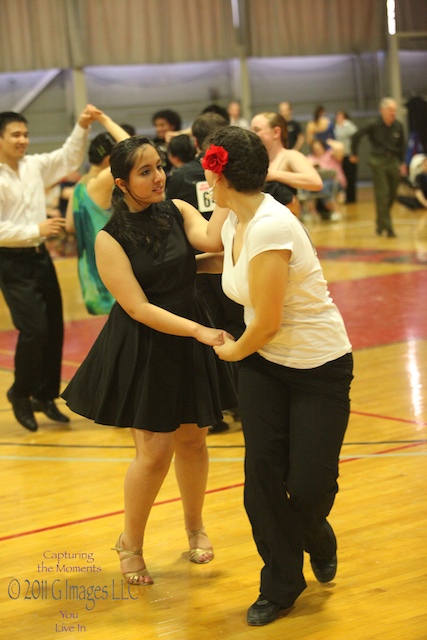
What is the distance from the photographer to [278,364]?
3.06 metres

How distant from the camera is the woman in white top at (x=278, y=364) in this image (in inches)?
114

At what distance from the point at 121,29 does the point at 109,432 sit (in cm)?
1632

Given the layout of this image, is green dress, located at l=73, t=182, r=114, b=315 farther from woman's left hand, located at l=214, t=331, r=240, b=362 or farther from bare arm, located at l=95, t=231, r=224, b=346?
woman's left hand, located at l=214, t=331, r=240, b=362

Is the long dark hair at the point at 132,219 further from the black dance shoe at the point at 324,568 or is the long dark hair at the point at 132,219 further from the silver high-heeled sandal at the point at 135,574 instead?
the black dance shoe at the point at 324,568

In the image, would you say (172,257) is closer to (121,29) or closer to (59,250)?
(59,250)

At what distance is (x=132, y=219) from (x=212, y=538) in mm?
1349

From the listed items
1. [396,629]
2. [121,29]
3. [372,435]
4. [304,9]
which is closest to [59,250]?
[121,29]

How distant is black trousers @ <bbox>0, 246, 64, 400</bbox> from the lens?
5.74 metres

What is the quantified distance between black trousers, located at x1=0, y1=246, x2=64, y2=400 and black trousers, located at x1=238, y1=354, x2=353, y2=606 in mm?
2855

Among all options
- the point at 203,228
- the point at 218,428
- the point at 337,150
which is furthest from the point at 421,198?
the point at 203,228

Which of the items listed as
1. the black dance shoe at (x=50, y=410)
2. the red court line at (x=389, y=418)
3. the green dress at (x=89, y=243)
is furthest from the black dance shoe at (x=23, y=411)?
the red court line at (x=389, y=418)

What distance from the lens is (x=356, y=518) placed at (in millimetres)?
4020

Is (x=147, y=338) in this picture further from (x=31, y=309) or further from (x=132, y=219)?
(x=31, y=309)

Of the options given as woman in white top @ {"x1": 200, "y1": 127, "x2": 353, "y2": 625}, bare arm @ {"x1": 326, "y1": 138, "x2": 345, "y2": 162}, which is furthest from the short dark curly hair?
bare arm @ {"x1": 326, "y1": 138, "x2": 345, "y2": 162}
